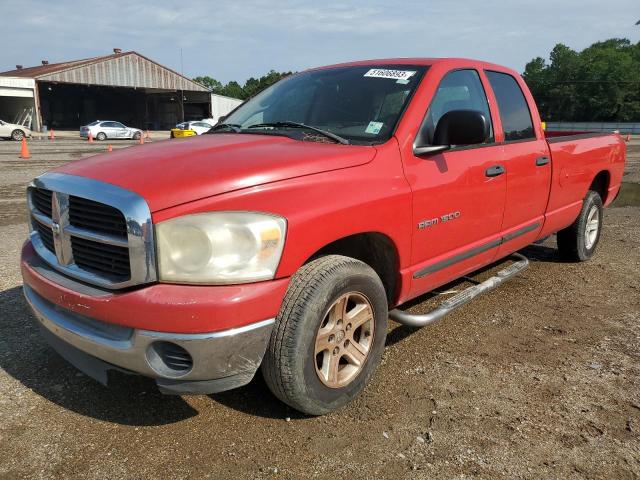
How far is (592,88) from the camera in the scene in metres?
69.1

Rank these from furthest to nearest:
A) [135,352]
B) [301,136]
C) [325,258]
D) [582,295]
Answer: [582,295], [301,136], [325,258], [135,352]

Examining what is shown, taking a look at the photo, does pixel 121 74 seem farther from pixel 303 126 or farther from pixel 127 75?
pixel 303 126

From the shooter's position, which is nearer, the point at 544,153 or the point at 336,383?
the point at 336,383

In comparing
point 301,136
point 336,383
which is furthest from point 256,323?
point 301,136

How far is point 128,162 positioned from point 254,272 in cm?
93

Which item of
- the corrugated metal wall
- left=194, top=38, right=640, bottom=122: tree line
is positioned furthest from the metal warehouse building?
left=194, top=38, right=640, bottom=122: tree line

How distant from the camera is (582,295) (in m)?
4.62

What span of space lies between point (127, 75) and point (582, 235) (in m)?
45.7

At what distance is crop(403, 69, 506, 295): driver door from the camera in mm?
3051

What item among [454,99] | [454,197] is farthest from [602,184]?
[454,197]

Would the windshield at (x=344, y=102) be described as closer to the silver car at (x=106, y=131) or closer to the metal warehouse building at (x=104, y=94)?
the silver car at (x=106, y=131)

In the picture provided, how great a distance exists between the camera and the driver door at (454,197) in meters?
3.05

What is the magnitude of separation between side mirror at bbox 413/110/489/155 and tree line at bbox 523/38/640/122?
241ft

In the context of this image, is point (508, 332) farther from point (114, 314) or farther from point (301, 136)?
point (114, 314)
